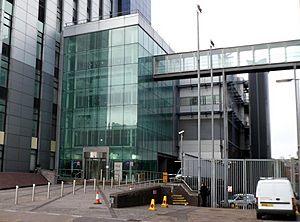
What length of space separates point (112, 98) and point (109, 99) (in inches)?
15.7

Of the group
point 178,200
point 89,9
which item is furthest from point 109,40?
point 178,200

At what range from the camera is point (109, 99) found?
140ft

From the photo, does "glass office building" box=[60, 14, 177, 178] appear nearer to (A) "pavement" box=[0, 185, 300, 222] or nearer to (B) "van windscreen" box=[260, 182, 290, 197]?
(A) "pavement" box=[0, 185, 300, 222]

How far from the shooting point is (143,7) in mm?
73125

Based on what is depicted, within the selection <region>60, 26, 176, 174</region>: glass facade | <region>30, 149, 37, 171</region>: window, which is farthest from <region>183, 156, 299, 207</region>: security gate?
<region>30, 149, 37, 171</region>: window

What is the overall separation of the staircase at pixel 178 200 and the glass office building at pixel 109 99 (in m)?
11.4

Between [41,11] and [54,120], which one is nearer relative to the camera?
[41,11]

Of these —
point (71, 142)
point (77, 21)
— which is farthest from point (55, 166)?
point (77, 21)

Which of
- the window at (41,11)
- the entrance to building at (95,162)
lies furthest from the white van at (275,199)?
the window at (41,11)

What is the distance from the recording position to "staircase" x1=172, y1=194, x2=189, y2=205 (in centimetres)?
2878

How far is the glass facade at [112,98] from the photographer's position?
136 feet

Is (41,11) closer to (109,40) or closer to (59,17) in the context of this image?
(59,17)

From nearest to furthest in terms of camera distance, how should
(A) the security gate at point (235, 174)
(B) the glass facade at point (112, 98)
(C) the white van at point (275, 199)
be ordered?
(C) the white van at point (275, 199) < (A) the security gate at point (235, 174) < (B) the glass facade at point (112, 98)

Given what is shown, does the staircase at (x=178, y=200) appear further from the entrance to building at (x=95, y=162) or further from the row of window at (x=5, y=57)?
the row of window at (x=5, y=57)
